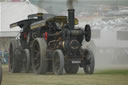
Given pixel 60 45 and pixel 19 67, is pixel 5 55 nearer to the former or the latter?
pixel 19 67

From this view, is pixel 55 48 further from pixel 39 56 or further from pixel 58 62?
pixel 58 62

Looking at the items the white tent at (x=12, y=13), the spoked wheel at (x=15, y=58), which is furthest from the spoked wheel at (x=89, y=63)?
the white tent at (x=12, y=13)

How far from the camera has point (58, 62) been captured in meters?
19.1

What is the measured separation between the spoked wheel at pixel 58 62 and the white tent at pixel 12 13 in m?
18.2

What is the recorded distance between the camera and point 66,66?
71.2ft

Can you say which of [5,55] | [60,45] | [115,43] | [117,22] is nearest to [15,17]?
[5,55]

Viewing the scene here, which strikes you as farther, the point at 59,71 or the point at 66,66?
the point at 66,66

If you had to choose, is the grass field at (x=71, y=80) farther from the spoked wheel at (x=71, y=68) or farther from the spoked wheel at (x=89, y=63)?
the spoked wheel at (x=71, y=68)

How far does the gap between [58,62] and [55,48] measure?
100 centimetres

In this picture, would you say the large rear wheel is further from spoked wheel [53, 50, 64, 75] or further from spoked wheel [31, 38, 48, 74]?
spoked wheel [53, 50, 64, 75]

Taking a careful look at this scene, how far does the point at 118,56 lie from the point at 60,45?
6029mm

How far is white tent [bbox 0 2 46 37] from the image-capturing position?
123ft

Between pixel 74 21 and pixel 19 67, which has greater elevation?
pixel 74 21

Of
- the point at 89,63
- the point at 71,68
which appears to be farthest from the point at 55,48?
the point at 71,68
